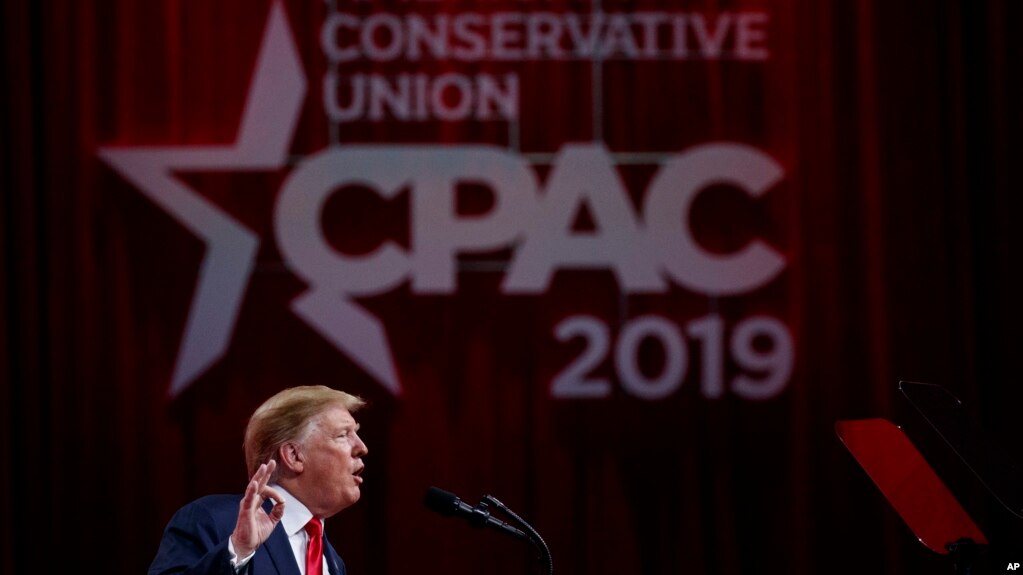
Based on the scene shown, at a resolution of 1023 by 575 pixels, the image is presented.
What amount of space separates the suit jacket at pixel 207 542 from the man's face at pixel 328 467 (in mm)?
127

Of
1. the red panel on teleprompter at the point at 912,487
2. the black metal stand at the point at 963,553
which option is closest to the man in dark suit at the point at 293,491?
the red panel on teleprompter at the point at 912,487

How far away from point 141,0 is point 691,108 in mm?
2101

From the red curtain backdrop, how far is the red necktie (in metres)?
1.66

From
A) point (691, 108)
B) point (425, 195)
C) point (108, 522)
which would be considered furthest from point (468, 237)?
point (108, 522)

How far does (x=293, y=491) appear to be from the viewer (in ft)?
9.00

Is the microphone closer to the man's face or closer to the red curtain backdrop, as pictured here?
the man's face

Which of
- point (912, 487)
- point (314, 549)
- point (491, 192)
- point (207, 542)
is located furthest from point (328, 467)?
point (491, 192)

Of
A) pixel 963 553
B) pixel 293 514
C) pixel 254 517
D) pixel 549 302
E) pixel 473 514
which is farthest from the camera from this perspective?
pixel 549 302

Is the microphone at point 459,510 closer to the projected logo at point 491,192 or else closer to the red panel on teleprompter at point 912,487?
the red panel on teleprompter at point 912,487

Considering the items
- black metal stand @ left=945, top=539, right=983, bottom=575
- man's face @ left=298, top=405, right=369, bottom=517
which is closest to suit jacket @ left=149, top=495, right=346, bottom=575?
man's face @ left=298, top=405, right=369, bottom=517

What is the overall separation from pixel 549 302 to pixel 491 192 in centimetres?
47

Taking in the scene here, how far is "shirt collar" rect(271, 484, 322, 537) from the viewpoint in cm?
271

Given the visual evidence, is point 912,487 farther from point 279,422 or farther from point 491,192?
point 491,192

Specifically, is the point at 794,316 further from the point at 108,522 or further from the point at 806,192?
the point at 108,522
